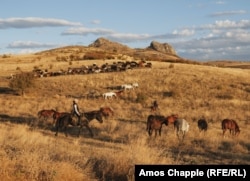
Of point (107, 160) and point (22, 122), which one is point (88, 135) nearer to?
point (22, 122)

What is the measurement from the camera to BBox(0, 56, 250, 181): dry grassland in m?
12.9

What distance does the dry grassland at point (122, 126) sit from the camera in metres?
12.9

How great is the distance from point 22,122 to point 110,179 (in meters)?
17.7

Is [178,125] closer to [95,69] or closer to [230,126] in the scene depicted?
[230,126]

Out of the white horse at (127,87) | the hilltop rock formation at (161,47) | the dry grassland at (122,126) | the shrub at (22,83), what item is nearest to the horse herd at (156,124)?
the dry grassland at (122,126)

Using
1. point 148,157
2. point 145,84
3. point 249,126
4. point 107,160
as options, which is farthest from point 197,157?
point 145,84

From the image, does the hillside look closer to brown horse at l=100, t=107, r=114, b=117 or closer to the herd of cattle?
brown horse at l=100, t=107, r=114, b=117

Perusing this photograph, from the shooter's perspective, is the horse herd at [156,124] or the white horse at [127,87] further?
the white horse at [127,87]

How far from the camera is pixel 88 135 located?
25.2 m

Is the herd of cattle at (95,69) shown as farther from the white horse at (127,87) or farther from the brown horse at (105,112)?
the brown horse at (105,112)

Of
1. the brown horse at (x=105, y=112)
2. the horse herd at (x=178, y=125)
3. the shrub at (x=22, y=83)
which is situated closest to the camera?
the horse herd at (x=178, y=125)

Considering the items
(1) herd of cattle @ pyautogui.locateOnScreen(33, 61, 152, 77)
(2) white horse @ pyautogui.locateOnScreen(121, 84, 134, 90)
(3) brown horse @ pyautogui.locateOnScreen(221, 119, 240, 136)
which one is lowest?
(3) brown horse @ pyautogui.locateOnScreen(221, 119, 240, 136)

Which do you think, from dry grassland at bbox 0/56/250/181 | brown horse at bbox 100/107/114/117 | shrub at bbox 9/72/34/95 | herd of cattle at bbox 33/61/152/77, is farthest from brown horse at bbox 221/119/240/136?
herd of cattle at bbox 33/61/152/77

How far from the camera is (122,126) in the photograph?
27453 millimetres
